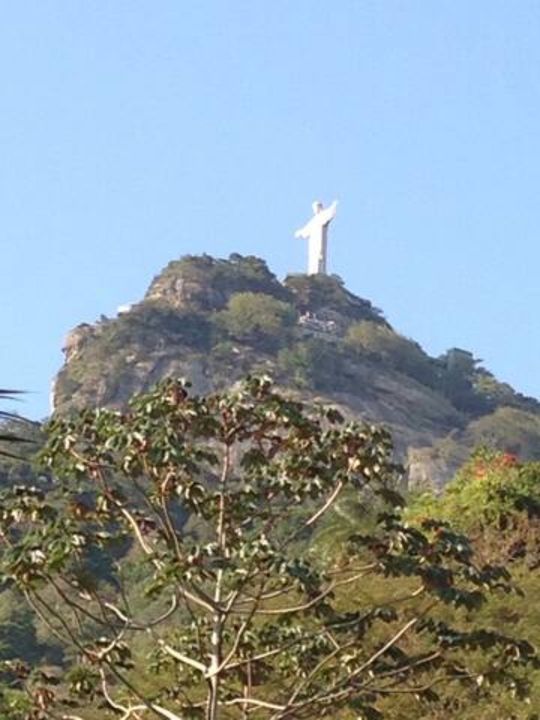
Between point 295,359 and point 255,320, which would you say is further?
point 255,320

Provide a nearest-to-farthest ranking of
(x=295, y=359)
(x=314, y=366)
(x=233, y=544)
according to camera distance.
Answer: (x=233, y=544) → (x=295, y=359) → (x=314, y=366)

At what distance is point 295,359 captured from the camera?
8862 cm

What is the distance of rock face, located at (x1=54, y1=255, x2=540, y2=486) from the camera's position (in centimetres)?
8531

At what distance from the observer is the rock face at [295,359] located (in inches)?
3359

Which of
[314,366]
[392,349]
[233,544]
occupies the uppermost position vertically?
[392,349]

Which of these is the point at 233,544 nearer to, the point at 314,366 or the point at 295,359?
the point at 295,359

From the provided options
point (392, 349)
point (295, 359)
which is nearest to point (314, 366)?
point (295, 359)

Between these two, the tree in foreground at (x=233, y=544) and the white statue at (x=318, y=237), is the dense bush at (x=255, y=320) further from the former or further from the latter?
the tree in foreground at (x=233, y=544)

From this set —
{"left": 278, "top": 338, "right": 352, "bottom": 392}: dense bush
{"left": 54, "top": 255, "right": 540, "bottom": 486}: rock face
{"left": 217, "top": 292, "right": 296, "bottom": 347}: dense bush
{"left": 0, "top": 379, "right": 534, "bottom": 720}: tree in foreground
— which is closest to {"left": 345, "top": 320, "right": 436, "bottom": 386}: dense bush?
{"left": 54, "top": 255, "right": 540, "bottom": 486}: rock face

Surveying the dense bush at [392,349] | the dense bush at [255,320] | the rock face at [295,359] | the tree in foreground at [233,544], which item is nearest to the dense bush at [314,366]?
the rock face at [295,359]

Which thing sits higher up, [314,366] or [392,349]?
[392,349]

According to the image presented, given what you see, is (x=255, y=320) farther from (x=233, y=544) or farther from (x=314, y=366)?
(x=233, y=544)

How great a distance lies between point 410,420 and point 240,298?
10.9 m

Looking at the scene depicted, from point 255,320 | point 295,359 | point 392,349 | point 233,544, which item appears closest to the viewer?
point 233,544
